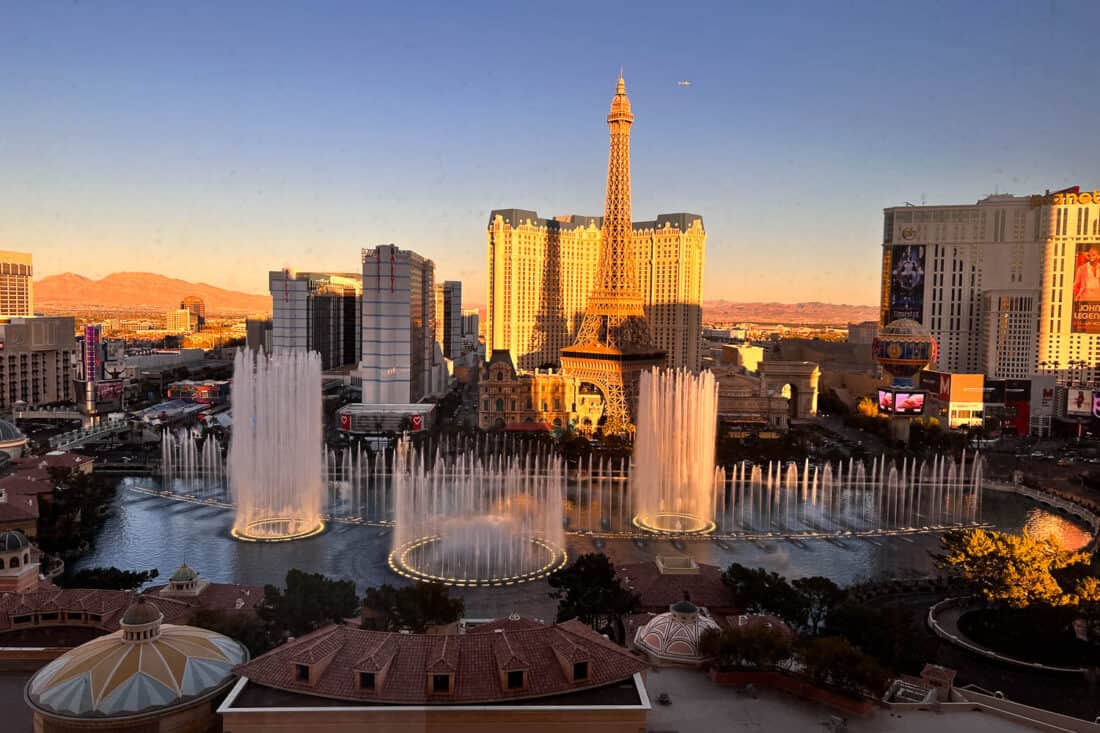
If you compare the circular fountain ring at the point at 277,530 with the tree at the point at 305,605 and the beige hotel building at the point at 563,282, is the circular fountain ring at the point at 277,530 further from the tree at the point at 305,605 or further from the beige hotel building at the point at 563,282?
the beige hotel building at the point at 563,282

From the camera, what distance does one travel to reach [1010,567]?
13.8m

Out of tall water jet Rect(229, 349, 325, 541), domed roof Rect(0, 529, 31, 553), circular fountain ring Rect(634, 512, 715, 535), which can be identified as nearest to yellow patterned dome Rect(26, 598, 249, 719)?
domed roof Rect(0, 529, 31, 553)

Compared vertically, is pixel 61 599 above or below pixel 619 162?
below

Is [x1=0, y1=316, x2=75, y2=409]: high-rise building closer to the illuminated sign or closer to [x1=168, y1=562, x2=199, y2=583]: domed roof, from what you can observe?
[x1=168, y1=562, x2=199, y2=583]: domed roof

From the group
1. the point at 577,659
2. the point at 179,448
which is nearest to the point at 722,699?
the point at 577,659

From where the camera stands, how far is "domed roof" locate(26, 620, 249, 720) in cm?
691

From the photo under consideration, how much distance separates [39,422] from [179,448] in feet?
37.5

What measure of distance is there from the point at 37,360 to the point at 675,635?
38.9 metres

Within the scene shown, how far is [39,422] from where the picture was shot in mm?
36938

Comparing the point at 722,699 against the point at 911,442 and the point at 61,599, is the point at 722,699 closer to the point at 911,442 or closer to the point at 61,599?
the point at 61,599

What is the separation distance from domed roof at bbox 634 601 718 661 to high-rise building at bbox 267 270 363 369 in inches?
1417

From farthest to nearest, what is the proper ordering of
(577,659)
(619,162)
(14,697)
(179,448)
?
(619,162) → (179,448) → (14,697) → (577,659)

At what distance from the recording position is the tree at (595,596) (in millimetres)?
12672

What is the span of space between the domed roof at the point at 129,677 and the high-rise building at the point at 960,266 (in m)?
48.0
